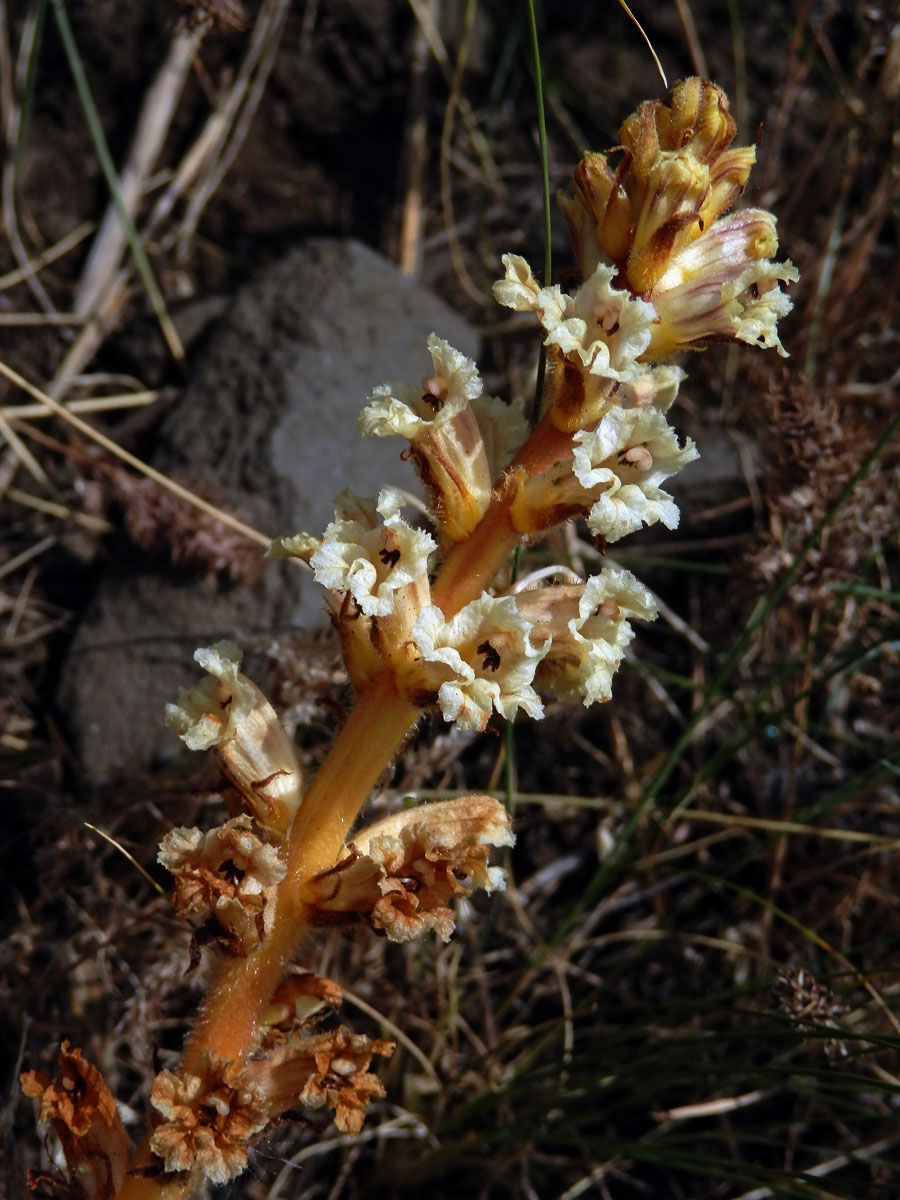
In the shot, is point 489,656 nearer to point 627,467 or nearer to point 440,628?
point 440,628

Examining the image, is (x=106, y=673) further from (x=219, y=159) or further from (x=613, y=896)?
(x=219, y=159)

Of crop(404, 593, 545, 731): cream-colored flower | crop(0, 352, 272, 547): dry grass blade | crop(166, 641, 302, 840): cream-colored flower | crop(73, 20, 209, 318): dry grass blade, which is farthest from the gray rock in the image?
crop(404, 593, 545, 731): cream-colored flower

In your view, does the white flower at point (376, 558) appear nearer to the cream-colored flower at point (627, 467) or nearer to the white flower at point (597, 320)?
the cream-colored flower at point (627, 467)

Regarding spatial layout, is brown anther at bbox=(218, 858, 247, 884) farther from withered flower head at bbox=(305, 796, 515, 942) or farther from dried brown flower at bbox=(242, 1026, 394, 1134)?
dried brown flower at bbox=(242, 1026, 394, 1134)

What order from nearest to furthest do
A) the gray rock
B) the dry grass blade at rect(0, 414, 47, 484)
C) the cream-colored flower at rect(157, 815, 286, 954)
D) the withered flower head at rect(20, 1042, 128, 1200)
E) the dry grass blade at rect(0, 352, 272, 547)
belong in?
the cream-colored flower at rect(157, 815, 286, 954) → the withered flower head at rect(20, 1042, 128, 1200) → the dry grass blade at rect(0, 352, 272, 547) → the gray rock → the dry grass blade at rect(0, 414, 47, 484)

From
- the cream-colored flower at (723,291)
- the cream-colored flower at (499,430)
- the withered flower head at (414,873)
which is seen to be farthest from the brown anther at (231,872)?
the cream-colored flower at (723,291)

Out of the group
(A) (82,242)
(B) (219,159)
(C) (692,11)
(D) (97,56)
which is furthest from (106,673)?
(C) (692,11)

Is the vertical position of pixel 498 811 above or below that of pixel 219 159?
below
